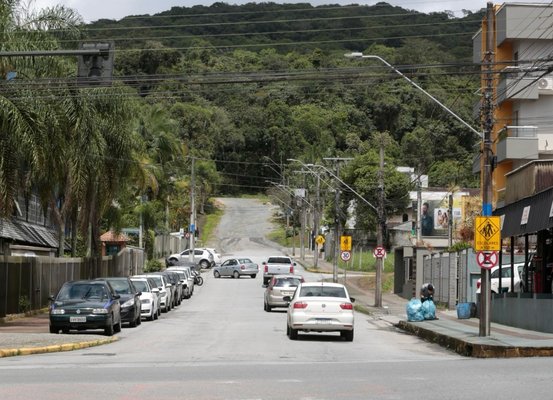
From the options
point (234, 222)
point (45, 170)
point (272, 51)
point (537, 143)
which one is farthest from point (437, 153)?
point (45, 170)

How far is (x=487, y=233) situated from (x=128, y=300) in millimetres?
12746

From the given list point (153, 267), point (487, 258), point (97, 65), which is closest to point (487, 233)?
point (487, 258)

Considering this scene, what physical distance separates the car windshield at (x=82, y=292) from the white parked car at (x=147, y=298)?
5.49 metres

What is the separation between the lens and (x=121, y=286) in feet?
109

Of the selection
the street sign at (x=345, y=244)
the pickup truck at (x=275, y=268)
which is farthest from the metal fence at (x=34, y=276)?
the street sign at (x=345, y=244)

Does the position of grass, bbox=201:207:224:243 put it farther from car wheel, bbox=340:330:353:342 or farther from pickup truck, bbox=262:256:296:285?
car wheel, bbox=340:330:353:342

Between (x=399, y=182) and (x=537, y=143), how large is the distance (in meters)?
39.1

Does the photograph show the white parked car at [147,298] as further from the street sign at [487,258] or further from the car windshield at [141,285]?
the street sign at [487,258]

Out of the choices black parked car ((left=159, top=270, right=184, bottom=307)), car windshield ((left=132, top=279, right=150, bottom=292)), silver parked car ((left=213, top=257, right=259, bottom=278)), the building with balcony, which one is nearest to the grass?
silver parked car ((left=213, top=257, right=259, bottom=278))

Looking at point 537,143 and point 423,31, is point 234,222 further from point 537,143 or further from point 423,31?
point 537,143

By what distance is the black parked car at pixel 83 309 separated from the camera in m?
27.9

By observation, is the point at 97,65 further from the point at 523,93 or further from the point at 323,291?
the point at 523,93

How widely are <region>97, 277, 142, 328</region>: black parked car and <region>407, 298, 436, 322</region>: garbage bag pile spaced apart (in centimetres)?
953

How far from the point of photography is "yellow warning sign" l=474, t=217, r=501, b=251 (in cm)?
2509
